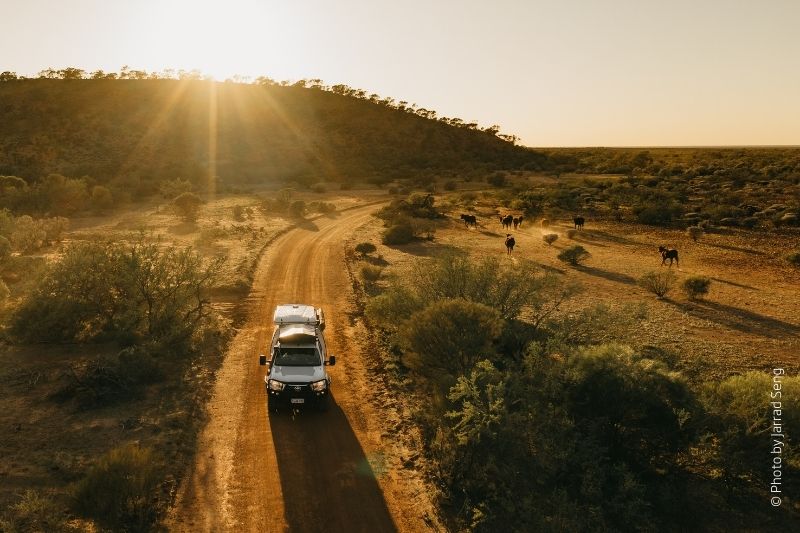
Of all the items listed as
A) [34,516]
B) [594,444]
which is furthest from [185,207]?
[594,444]

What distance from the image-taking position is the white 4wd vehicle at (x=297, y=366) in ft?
43.9

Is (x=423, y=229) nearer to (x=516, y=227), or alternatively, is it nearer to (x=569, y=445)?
(x=516, y=227)

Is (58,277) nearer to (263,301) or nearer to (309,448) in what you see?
(263,301)

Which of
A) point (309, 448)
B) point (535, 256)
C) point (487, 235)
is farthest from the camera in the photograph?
point (487, 235)

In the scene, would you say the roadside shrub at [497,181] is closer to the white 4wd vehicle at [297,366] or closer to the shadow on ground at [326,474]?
the white 4wd vehicle at [297,366]

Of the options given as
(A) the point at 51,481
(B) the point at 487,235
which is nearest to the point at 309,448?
(A) the point at 51,481

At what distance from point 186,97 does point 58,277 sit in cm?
11156

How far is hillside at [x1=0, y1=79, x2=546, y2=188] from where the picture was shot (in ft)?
262

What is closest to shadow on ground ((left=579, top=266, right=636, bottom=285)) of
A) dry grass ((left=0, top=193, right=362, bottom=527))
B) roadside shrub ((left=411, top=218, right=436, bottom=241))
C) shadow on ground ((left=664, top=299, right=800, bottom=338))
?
shadow on ground ((left=664, top=299, right=800, bottom=338))

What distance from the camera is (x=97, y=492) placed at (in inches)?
372

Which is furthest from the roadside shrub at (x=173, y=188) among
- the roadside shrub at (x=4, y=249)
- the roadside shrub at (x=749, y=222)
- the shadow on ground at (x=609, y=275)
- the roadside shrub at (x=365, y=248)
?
the roadside shrub at (x=749, y=222)

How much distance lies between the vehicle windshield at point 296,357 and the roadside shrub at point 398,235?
23859 mm

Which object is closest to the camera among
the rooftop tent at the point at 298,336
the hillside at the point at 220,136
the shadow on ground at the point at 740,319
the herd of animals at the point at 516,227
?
the rooftop tent at the point at 298,336

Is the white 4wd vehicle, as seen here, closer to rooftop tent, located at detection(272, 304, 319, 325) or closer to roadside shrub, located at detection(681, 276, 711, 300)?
rooftop tent, located at detection(272, 304, 319, 325)
